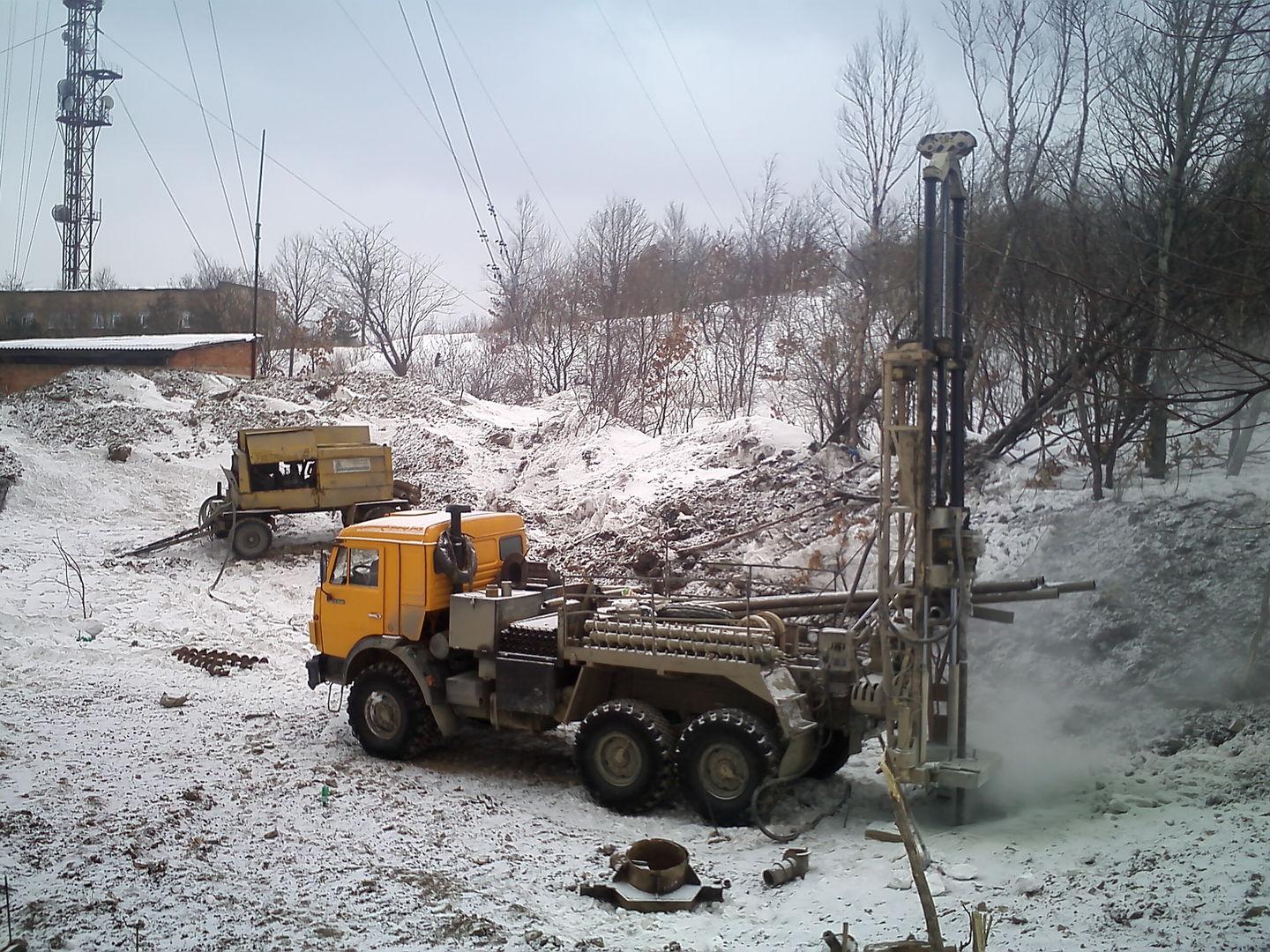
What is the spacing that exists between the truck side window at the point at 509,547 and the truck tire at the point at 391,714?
165 centimetres

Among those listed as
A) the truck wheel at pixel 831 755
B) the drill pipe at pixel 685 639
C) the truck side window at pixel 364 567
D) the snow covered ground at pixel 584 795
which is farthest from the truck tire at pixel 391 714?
the truck wheel at pixel 831 755

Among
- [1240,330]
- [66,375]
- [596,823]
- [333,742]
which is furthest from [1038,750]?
[66,375]

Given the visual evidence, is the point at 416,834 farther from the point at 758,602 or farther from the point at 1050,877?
the point at 1050,877

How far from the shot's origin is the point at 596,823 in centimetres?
825

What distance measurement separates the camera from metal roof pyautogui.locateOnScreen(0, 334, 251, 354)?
31047 millimetres

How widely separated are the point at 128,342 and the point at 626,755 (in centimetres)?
3411

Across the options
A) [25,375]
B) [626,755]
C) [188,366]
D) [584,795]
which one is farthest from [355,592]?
→ [188,366]

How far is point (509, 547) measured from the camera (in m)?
11.0

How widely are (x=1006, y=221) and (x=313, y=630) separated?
11.1m

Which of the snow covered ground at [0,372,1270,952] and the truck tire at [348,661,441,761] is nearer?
the snow covered ground at [0,372,1270,952]

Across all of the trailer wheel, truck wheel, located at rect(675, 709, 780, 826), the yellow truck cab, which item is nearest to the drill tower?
truck wheel, located at rect(675, 709, 780, 826)

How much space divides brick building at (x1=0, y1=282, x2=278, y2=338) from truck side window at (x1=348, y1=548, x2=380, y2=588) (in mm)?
22131

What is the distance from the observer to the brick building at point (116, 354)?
30469 mm

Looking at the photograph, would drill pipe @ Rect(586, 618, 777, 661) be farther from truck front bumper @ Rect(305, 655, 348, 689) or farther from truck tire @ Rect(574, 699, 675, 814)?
truck front bumper @ Rect(305, 655, 348, 689)
